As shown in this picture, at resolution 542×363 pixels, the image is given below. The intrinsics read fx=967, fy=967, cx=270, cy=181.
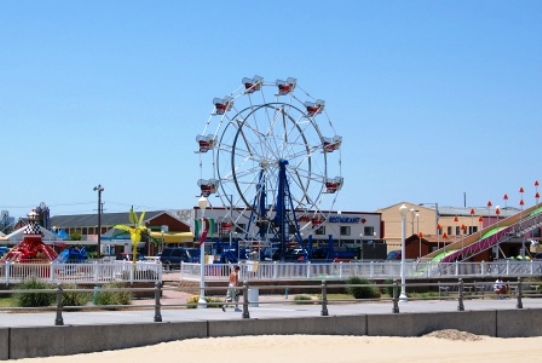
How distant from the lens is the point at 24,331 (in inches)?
708

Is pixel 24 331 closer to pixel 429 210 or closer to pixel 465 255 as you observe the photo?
pixel 465 255

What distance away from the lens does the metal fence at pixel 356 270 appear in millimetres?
41500

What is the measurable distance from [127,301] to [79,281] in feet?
33.3

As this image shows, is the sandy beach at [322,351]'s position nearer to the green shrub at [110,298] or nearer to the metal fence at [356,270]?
the green shrub at [110,298]

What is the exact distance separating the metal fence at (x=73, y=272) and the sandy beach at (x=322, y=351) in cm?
1665

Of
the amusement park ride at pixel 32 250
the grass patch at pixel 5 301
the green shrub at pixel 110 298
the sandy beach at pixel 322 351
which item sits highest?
the amusement park ride at pixel 32 250

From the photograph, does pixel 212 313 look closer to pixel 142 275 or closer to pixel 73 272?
pixel 73 272

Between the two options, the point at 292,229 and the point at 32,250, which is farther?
the point at 292,229

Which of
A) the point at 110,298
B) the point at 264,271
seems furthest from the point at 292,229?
the point at 110,298

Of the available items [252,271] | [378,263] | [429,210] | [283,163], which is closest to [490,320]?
[252,271]

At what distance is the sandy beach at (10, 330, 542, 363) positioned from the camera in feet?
61.1

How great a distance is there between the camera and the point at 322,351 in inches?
800

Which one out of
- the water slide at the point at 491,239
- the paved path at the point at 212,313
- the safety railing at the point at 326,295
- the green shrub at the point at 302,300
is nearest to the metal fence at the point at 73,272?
the safety railing at the point at 326,295

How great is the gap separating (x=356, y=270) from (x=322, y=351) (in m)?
24.1
